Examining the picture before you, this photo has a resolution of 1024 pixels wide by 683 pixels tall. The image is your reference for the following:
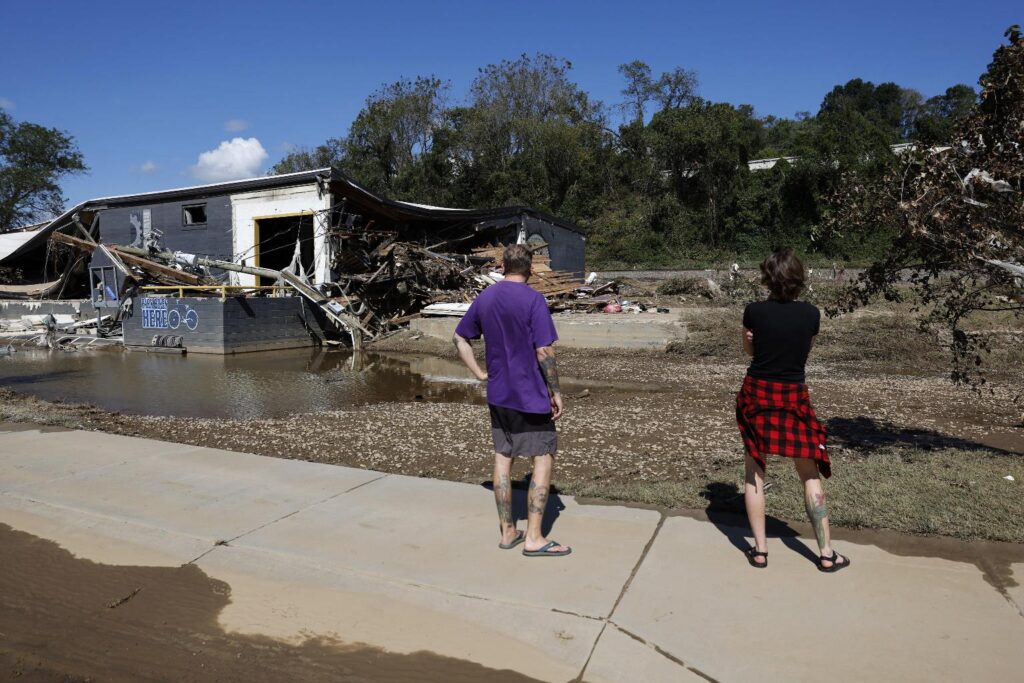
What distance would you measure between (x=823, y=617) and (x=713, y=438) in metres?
4.23

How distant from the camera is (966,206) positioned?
19.4 ft

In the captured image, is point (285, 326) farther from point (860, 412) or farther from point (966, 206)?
point (966, 206)

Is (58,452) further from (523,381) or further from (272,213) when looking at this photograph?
(272,213)

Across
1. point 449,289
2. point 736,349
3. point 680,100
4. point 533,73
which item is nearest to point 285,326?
point 449,289

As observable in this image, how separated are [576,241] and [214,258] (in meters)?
15.8

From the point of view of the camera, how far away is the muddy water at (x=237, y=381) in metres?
11.6

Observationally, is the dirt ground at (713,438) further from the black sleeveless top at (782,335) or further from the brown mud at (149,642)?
the brown mud at (149,642)

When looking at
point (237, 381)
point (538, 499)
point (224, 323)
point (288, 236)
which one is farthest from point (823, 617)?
point (288, 236)

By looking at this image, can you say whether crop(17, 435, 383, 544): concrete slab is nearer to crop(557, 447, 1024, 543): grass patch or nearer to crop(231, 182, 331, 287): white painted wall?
crop(557, 447, 1024, 543): grass patch

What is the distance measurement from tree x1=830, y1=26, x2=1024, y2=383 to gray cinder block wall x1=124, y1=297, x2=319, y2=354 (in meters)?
17.1

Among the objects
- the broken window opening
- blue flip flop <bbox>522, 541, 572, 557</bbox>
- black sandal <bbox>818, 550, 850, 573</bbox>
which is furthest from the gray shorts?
the broken window opening

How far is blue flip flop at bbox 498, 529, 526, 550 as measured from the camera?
4.46 meters

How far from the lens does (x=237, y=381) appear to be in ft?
47.2

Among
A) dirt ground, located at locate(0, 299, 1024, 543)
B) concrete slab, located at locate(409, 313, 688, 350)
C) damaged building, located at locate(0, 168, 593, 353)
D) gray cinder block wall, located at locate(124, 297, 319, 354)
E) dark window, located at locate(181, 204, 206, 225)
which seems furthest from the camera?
dark window, located at locate(181, 204, 206, 225)
